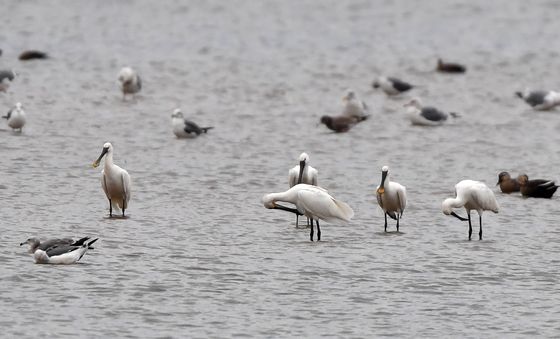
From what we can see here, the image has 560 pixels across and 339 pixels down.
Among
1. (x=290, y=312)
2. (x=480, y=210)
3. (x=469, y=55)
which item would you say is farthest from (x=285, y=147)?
(x=469, y=55)

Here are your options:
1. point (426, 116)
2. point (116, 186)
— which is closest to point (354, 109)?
point (426, 116)

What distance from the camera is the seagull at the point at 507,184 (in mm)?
24567

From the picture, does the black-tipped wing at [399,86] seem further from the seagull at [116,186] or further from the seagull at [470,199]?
the seagull at [470,199]

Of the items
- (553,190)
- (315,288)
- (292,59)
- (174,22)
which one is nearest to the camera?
(315,288)

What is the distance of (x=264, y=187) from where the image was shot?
82.0ft

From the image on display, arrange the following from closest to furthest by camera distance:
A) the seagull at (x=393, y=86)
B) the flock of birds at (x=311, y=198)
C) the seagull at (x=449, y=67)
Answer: the flock of birds at (x=311, y=198) < the seagull at (x=393, y=86) < the seagull at (x=449, y=67)

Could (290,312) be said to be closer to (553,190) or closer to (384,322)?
(384,322)

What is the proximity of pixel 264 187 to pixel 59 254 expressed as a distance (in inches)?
300

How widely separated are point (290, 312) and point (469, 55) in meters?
35.1

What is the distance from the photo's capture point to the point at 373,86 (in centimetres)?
4059

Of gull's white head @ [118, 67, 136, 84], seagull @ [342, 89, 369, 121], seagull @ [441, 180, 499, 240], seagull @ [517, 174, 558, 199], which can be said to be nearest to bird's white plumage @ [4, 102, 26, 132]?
gull's white head @ [118, 67, 136, 84]

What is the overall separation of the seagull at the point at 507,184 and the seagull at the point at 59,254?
29.5 ft

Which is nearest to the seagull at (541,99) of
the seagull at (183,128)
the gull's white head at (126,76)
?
the seagull at (183,128)

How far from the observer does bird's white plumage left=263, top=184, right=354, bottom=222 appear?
2005 cm
